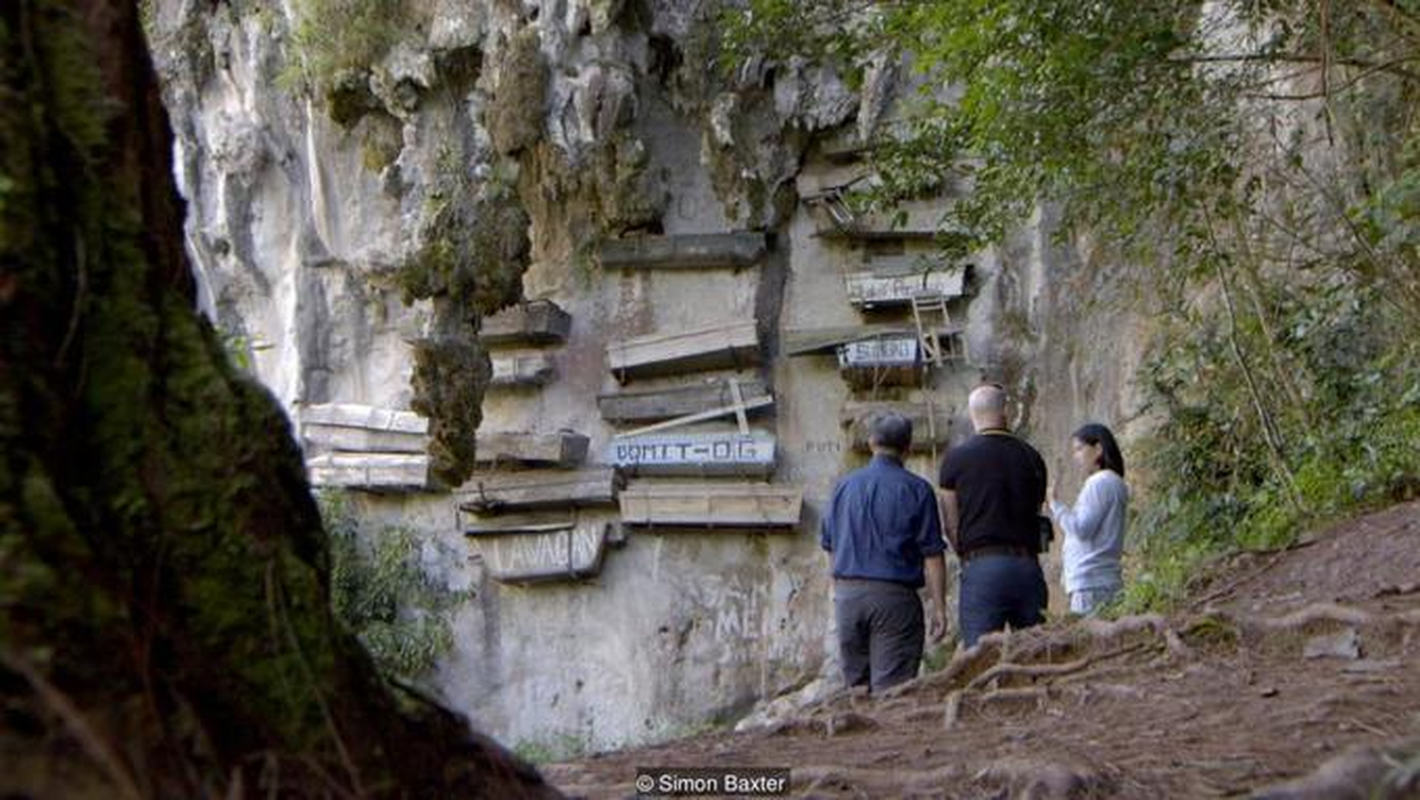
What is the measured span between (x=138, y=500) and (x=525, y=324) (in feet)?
43.9

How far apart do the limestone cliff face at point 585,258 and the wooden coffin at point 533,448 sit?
0.97 feet

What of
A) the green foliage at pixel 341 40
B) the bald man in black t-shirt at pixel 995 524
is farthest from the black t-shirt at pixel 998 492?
the green foliage at pixel 341 40

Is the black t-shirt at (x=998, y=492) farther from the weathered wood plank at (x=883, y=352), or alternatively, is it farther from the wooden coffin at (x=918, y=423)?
the weathered wood plank at (x=883, y=352)

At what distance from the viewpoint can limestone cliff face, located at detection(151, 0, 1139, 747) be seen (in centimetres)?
1459

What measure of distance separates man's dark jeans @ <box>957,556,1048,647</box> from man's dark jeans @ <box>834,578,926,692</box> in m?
0.21

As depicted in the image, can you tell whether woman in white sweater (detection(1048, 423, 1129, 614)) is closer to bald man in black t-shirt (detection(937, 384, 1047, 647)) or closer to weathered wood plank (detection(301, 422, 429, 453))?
bald man in black t-shirt (detection(937, 384, 1047, 647))

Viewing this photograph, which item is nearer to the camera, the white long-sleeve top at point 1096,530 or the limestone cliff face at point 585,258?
the white long-sleeve top at point 1096,530

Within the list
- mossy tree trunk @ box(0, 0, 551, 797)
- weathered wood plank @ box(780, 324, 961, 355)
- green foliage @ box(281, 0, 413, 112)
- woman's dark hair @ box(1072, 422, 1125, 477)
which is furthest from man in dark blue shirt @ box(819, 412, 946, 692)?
green foliage @ box(281, 0, 413, 112)

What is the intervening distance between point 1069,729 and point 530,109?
36.1ft

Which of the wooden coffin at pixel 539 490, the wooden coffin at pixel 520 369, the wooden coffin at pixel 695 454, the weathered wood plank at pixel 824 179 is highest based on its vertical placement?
the weathered wood plank at pixel 824 179

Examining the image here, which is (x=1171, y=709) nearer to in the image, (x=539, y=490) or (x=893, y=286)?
(x=893, y=286)

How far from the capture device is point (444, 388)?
13688 millimetres

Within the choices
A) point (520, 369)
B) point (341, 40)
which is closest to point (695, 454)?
point (520, 369)

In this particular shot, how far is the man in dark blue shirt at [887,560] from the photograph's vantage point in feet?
20.5
